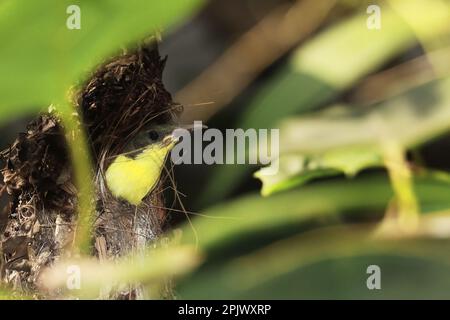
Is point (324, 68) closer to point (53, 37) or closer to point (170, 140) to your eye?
point (170, 140)

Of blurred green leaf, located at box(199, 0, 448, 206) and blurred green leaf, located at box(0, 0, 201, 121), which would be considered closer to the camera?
blurred green leaf, located at box(0, 0, 201, 121)

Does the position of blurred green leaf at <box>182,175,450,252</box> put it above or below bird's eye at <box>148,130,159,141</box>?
below

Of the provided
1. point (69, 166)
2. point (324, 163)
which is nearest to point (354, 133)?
point (324, 163)

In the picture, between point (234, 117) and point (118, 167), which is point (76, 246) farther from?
point (234, 117)

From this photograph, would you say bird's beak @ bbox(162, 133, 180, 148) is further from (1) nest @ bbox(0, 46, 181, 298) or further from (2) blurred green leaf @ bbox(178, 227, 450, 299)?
(2) blurred green leaf @ bbox(178, 227, 450, 299)

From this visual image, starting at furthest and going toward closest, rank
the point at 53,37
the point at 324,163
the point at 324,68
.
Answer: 1. the point at 324,68
2. the point at 324,163
3. the point at 53,37

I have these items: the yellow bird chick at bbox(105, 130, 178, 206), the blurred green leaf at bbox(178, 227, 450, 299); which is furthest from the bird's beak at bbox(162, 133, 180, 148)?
the blurred green leaf at bbox(178, 227, 450, 299)

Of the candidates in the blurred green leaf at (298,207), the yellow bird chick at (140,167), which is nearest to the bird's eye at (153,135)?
the yellow bird chick at (140,167)
